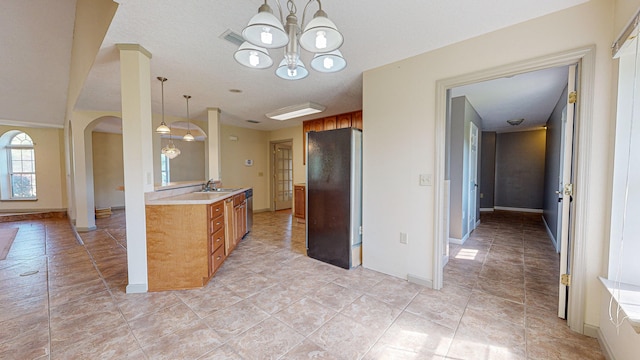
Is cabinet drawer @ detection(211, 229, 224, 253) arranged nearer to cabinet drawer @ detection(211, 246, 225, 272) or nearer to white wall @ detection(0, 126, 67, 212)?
cabinet drawer @ detection(211, 246, 225, 272)

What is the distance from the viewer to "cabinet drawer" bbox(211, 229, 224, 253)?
271cm

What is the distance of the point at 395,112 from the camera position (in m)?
2.75

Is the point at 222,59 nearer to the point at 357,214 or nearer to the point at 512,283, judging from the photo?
the point at 357,214

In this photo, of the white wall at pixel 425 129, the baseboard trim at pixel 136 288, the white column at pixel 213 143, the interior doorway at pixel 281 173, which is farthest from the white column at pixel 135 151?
the interior doorway at pixel 281 173

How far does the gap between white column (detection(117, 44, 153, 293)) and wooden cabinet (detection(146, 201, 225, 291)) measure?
75 mm

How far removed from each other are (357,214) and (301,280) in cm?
105

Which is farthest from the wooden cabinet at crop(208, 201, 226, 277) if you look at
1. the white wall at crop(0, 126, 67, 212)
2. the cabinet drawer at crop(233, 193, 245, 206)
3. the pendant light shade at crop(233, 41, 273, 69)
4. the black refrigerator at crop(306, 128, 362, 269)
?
Answer: the white wall at crop(0, 126, 67, 212)

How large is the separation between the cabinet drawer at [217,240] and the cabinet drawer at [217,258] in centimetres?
6

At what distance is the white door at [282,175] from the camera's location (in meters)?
7.34

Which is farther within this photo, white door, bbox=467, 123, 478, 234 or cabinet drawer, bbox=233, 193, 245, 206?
white door, bbox=467, 123, 478, 234

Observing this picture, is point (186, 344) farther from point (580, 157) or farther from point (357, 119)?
point (357, 119)

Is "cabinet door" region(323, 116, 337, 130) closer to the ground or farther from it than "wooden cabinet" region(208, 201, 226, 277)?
farther from it

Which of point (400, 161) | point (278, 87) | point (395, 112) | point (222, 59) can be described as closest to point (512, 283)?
point (400, 161)

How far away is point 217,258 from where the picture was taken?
2842mm
